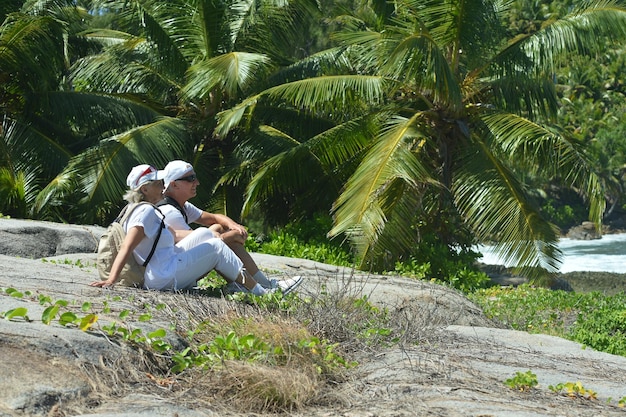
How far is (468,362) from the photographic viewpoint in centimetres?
650

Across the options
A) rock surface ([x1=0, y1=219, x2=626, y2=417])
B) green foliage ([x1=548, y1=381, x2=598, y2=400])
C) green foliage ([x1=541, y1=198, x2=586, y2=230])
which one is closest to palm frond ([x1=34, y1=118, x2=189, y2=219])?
rock surface ([x1=0, y1=219, x2=626, y2=417])

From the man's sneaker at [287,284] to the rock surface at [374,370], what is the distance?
11cm

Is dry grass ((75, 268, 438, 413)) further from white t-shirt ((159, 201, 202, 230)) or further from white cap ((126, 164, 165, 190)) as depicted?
white cap ((126, 164, 165, 190))

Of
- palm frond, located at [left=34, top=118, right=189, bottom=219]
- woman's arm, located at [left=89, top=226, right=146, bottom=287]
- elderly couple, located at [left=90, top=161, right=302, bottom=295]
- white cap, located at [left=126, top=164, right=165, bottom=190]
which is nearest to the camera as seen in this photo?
woman's arm, located at [left=89, top=226, right=146, bottom=287]

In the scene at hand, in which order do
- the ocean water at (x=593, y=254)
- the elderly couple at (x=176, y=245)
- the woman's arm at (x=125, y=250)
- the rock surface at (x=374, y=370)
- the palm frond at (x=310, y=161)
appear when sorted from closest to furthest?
the rock surface at (x=374, y=370)
the woman's arm at (x=125, y=250)
the elderly couple at (x=176, y=245)
the palm frond at (x=310, y=161)
the ocean water at (x=593, y=254)

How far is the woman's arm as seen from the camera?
7422mm

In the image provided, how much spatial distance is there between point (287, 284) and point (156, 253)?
1.16m

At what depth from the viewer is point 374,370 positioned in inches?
244

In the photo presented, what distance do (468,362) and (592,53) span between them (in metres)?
10.7

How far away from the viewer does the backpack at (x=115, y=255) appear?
25.2ft

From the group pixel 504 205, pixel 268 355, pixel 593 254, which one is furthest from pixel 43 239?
pixel 593 254

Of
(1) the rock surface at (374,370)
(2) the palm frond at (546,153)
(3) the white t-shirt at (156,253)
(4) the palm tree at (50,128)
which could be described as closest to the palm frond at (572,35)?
(2) the palm frond at (546,153)

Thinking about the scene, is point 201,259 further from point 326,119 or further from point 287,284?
point 326,119

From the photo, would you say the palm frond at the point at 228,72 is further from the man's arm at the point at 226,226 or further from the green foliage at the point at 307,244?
the man's arm at the point at 226,226
